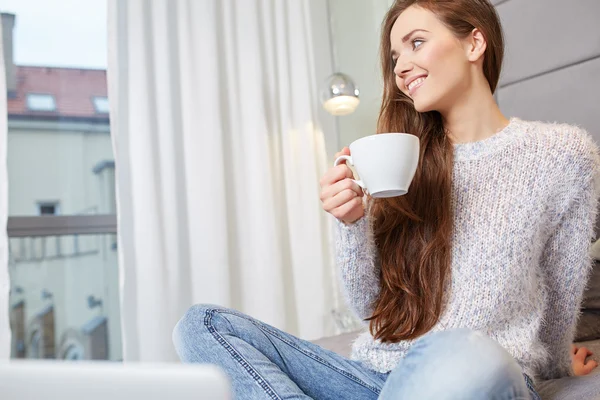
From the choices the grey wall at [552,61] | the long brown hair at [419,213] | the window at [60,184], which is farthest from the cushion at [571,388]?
the window at [60,184]

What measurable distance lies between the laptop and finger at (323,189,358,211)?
585 mm

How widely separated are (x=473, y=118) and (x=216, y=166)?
1666mm

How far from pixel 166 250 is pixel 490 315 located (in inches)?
71.3

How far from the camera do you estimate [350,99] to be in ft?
8.58

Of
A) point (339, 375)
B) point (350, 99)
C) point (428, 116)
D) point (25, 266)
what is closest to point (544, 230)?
point (428, 116)

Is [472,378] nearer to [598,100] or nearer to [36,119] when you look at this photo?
[598,100]

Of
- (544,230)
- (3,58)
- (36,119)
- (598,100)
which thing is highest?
(3,58)

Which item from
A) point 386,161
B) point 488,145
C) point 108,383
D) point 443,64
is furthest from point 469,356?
point 443,64

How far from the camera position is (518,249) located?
957 mm

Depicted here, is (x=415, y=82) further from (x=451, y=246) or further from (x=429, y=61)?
(x=451, y=246)

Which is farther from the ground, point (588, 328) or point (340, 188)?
point (340, 188)

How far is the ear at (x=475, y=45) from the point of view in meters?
1.15

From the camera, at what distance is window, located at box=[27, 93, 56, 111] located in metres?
2.53

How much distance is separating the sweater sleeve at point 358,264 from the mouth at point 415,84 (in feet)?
1.00
